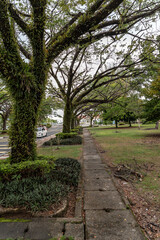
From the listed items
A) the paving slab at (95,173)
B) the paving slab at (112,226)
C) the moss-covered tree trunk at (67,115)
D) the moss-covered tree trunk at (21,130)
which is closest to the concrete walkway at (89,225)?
the paving slab at (112,226)

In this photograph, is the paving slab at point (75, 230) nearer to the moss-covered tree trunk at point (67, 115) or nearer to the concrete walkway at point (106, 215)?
the concrete walkway at point (106, 215)

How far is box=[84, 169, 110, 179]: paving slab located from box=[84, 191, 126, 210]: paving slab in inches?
44.3

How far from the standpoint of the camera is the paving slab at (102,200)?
2.85 metres

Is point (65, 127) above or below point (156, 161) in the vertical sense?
above

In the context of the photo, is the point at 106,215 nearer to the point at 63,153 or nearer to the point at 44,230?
the point at 44,230

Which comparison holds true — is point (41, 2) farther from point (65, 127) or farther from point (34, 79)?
point (65, 127)

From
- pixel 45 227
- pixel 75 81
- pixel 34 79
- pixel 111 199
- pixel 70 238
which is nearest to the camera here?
pixel 70 238

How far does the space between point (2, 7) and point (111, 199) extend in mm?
5487

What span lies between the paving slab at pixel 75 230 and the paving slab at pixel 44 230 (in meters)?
0.10

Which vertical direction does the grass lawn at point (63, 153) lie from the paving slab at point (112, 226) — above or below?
below

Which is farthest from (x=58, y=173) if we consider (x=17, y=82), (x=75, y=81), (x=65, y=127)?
(x=75, y=81)

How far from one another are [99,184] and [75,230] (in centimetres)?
187

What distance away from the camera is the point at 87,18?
12.6 ft

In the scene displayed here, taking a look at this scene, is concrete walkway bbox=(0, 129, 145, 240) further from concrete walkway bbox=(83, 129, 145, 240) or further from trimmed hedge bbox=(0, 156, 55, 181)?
trimmed hedge bbox=(0, 156, 55, 181)
